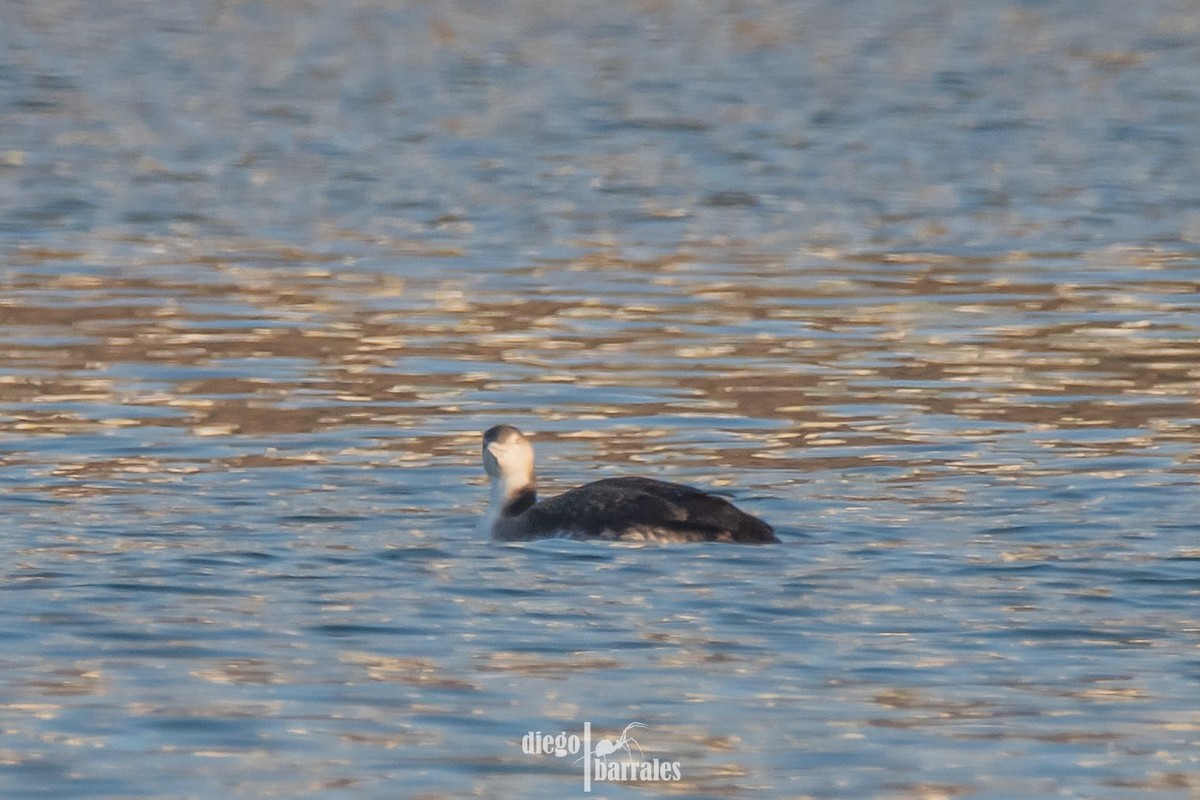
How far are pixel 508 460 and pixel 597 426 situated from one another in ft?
7.63

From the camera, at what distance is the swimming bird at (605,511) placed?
10734 millimetres

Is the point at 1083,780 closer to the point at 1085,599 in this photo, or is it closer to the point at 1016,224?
the point at 1085,599

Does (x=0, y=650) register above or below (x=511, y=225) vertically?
below

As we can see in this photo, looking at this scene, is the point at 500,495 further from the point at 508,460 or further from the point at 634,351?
the point at 634,351

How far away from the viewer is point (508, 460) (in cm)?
1175

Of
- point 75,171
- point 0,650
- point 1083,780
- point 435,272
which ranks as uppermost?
point 75,171

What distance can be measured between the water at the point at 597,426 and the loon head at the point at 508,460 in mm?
340

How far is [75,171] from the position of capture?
2473 centimetres

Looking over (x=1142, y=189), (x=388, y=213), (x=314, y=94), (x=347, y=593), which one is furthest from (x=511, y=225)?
(x=347, y=593)

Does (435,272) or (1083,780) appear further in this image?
(435,272)

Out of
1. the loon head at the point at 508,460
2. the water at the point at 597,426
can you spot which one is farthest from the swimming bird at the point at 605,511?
the water at the point at 597,426

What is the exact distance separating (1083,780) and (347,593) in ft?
10.9

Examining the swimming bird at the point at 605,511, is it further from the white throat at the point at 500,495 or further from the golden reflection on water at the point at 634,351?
the golden reflection on water at the point at 634,351

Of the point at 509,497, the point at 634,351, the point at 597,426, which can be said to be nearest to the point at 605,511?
the point at 509,497
